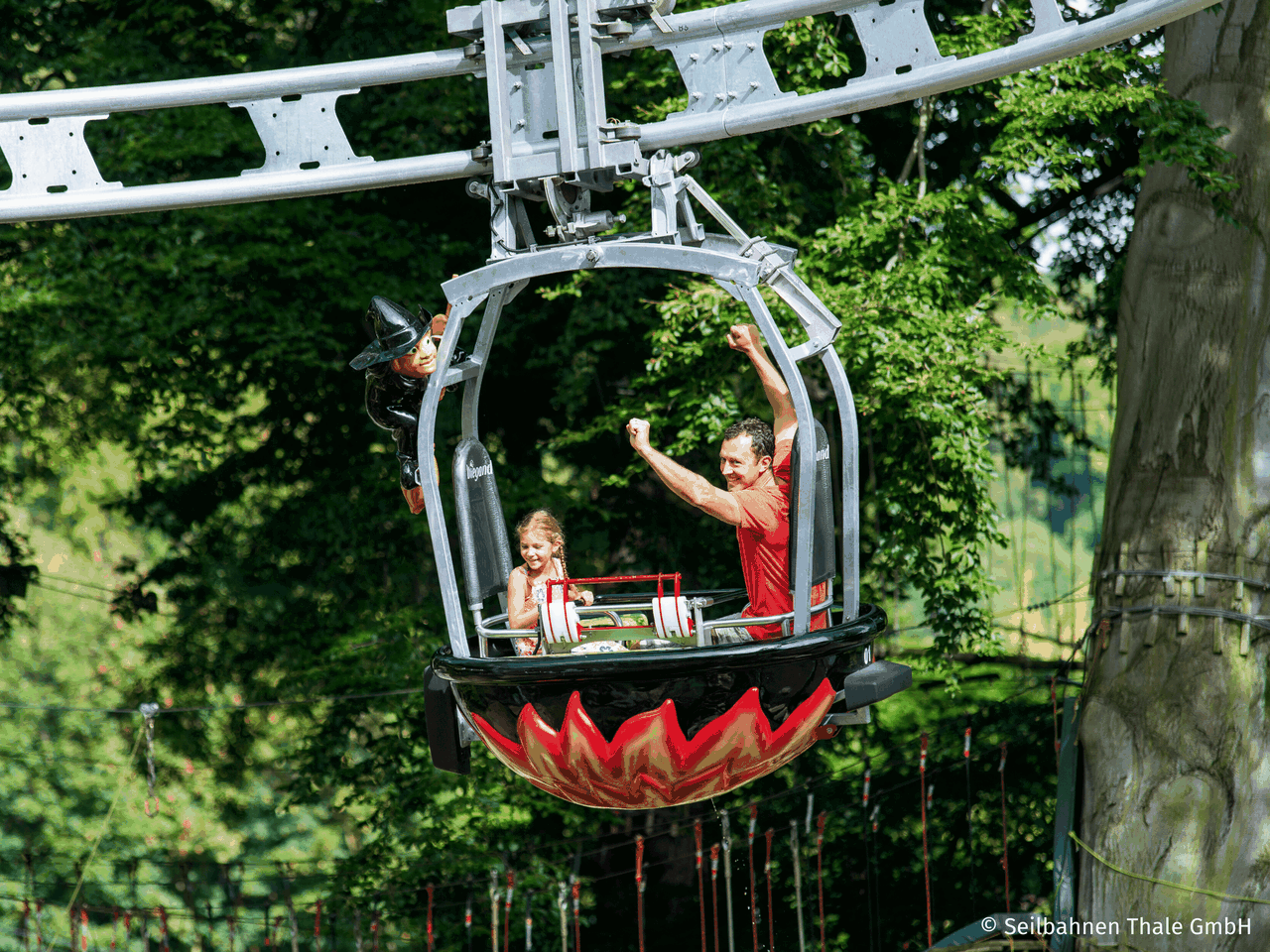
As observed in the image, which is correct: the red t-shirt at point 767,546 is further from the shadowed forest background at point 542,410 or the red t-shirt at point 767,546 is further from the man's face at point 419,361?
the shadowed forest background at point 542,410

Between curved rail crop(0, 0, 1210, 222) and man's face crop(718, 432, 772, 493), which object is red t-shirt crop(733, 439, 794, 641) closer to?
man's face crop(718, 432, 772, 493)

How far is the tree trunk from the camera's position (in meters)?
5.63

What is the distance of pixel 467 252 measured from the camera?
751 cm

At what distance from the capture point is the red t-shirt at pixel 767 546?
3.15 m

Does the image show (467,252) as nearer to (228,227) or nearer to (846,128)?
(228,227)

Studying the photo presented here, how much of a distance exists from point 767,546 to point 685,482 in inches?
11.3

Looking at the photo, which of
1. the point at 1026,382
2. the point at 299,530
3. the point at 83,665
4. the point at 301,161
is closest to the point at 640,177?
the point at 301,161

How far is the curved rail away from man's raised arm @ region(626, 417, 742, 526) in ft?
1.92

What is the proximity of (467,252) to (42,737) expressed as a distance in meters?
6.73

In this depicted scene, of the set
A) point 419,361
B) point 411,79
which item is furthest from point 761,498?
point 411,79

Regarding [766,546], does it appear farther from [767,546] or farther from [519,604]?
[519,604]

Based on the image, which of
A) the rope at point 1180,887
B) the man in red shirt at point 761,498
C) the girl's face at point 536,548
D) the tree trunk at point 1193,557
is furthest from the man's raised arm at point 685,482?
the rope at point 1180,887

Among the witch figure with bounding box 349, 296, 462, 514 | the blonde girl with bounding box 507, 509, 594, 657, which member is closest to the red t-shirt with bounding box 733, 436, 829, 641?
the blonde girl with bounding box 507, 509, 594, 657

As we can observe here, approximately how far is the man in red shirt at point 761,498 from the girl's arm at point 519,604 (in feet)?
1.61
